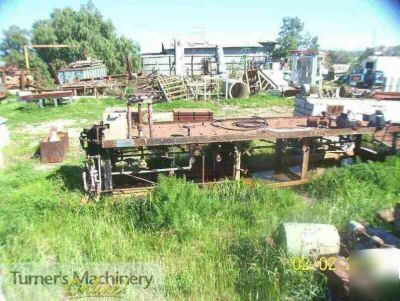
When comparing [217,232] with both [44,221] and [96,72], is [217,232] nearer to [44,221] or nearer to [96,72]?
[44,221]

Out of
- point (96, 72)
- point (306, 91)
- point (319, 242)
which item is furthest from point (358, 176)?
point (96, 72)

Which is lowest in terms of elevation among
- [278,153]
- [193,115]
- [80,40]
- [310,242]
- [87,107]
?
[310,242]

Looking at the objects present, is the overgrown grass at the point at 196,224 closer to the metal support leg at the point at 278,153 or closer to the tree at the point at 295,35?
the metal support leg at the point at 278,153

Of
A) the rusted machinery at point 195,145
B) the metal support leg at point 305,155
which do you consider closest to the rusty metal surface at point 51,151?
the rusted machinery at point 195,145

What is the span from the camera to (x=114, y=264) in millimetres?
4836

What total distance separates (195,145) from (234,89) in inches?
610

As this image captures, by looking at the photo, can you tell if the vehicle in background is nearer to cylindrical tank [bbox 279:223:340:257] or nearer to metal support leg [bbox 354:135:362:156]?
metal support leg [bbox 354:135:362:156]

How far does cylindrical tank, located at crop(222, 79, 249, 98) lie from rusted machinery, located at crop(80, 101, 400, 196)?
12.4 meters

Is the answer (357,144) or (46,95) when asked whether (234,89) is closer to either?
(46,95)

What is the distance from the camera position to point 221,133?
7.09 metres

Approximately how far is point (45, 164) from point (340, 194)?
762cm

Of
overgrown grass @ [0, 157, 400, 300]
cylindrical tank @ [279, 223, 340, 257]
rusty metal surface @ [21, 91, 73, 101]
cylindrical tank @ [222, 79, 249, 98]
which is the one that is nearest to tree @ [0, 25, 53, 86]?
rusty metal surface @ [21, 91, 73, 101]

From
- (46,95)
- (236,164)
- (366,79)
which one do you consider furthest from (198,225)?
(366,79)

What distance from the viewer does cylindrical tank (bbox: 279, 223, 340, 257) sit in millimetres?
4551
